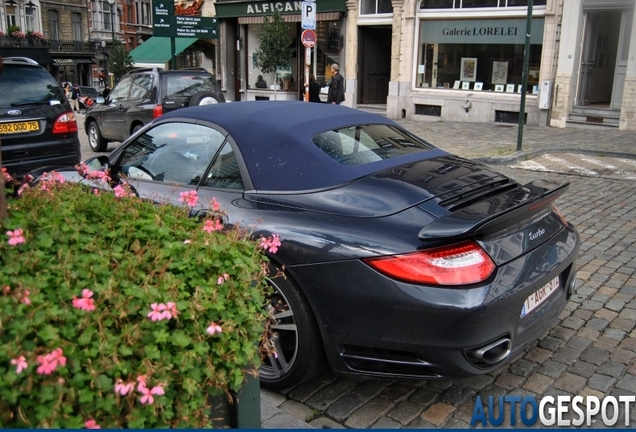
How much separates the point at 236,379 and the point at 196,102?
34.2ft

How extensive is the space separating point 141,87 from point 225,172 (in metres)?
9.73

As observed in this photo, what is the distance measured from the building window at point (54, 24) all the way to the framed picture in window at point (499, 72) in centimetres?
5067

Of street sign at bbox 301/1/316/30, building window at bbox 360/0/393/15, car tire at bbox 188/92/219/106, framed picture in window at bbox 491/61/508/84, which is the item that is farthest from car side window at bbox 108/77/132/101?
framed picture in window at bbox 491/61/508/84


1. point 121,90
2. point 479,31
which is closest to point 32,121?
point 121,90

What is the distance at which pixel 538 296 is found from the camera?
342 cm

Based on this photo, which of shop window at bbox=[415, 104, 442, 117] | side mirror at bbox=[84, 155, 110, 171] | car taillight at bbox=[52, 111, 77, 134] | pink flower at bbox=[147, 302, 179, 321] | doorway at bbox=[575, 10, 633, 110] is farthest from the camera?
shop window at bbox=[415, 104, 442, 117]

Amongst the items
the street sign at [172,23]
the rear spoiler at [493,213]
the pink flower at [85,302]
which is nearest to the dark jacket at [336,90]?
the street sign at [172,23]

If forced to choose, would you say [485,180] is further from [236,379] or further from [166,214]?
[236,379]

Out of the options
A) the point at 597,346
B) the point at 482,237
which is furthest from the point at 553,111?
the point at 482,237

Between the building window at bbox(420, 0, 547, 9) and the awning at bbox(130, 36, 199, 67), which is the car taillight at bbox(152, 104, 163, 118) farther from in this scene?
the awning at bbox(130, 36, 199, 67)

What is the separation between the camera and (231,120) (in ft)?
13.6

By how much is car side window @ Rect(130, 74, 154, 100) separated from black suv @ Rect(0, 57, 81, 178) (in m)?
4.12

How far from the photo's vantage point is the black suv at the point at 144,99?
40.5ft

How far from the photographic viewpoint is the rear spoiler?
3047 millimetres
